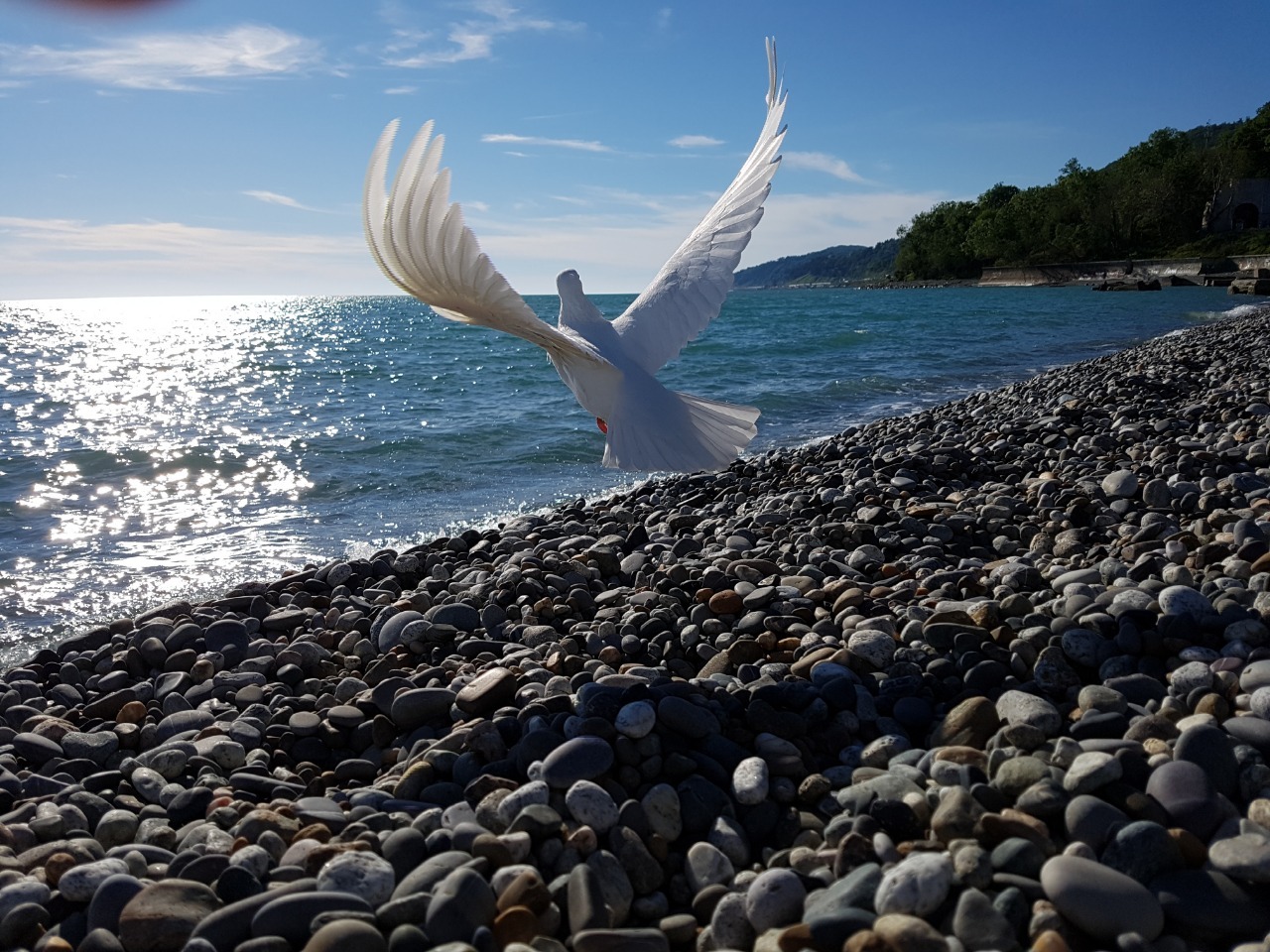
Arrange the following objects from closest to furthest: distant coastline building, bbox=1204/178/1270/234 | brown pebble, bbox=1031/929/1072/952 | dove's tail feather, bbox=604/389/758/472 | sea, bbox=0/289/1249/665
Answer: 1. brown pebble, bbox=1031/929/1072/952
2. dove's tail feather, bbox=604/389/758/472
3. sea, bbox=0/289/1249/665
4. distant coastline building, bbox=1204/178/1270/234

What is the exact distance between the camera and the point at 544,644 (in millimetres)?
3527

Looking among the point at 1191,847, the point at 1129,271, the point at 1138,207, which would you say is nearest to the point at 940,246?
the point at 1138,207

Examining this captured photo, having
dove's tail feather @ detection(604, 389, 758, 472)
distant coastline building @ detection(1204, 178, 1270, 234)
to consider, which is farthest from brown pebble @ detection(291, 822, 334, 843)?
distant coastline building @ detection(1204, 178, 1270, 234)

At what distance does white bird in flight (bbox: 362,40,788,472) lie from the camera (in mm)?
3344

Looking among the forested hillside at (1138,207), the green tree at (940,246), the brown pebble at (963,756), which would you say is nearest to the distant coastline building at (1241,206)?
the forested hillside at (1138,207)

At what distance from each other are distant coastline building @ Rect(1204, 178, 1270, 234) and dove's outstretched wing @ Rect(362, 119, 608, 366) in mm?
76660

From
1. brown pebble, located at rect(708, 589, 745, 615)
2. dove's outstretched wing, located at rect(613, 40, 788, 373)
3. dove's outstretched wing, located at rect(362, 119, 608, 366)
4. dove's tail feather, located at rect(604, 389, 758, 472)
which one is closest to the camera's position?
dove's outstretched wing, located at rect(362, 119, 608, 366)

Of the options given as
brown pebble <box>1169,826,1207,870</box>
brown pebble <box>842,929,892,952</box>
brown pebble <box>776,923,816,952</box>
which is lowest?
brown pebble <box>776,923,816,952</box>

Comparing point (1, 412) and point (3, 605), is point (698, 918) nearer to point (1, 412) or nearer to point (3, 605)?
point (3, 605)

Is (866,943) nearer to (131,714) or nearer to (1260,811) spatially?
(1260,811)

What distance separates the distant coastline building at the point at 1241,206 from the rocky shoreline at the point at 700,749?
75.1 metres

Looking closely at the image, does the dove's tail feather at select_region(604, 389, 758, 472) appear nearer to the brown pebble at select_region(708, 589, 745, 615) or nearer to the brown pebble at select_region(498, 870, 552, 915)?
the brown pebble at select_region(708, 589, 745, 615)

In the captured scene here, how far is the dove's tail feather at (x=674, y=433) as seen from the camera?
14.6 ft

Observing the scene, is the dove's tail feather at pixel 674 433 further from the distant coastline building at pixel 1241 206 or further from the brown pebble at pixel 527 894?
the distant coastline building at pixel 1241 206
